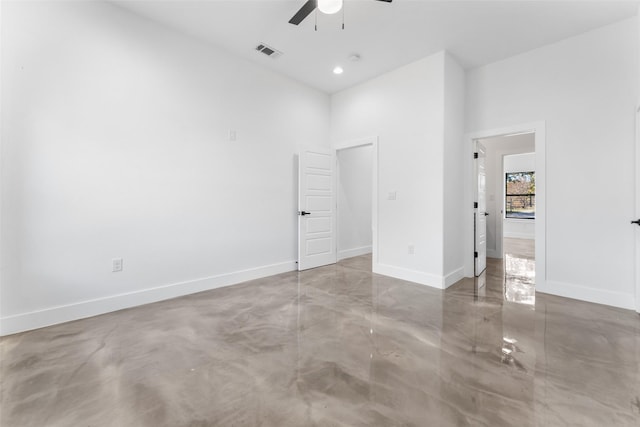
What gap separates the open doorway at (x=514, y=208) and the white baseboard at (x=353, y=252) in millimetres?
2237

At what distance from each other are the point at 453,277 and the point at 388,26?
3.40 m

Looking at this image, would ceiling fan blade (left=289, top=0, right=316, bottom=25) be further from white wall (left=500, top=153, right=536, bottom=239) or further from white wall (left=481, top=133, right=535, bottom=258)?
white wall (left=500, top=153, right=536, bottom=239)

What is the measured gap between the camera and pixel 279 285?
3758 mm

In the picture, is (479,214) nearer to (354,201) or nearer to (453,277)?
(453,277)

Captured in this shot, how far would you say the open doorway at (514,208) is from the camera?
3.47 meters

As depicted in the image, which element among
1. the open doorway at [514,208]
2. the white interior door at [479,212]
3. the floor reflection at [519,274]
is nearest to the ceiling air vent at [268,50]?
the open doorway at [514,208]

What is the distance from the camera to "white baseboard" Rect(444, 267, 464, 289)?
3650 mm

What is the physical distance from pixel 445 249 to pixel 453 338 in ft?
5.34

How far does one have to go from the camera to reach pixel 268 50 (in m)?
3.70

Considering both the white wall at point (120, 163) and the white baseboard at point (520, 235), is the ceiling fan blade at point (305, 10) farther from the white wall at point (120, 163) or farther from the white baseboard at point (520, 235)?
the white baseboard at point (520, 235)

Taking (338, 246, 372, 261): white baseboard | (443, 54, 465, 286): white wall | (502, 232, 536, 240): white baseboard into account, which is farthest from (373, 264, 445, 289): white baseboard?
(502, 232, 536, 240): white baseboard

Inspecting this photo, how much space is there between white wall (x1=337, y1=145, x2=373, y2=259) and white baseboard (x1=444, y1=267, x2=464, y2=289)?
7.14 feet

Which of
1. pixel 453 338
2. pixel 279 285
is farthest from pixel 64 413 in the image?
pixel 453 338

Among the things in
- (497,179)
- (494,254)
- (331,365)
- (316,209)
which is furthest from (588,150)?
(331,365)
